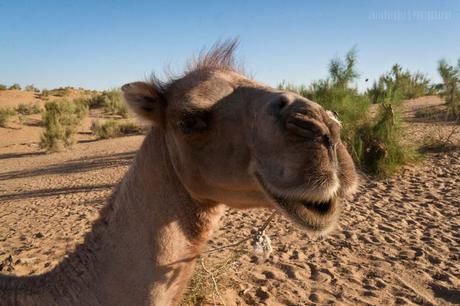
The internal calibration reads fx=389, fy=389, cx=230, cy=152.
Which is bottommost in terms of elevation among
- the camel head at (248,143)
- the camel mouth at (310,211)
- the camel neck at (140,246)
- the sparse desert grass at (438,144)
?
the sparse desert grass at (438,144)

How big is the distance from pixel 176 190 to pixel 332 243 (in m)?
5.49

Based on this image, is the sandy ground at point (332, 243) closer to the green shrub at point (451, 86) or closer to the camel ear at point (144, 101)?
the camel ear at point (144, 101)

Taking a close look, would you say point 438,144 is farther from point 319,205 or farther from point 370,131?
point 319,205

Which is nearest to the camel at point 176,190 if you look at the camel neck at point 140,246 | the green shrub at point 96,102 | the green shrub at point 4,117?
the camel neck at point 140,246

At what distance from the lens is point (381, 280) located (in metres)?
5.78

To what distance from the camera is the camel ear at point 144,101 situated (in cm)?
253

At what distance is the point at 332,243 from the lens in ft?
23.7

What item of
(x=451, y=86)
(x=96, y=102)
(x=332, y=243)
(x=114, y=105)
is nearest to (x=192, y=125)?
(x=332, y=243)

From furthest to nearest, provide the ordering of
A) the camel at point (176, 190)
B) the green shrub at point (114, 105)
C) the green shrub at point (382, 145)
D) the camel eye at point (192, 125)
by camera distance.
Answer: the green shrub at point (114, 105)
the green shrub at point (382, 145)
the camel eye at point (192, 125)
the camel at point (176, 190)

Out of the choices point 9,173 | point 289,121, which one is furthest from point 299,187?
point 9,173

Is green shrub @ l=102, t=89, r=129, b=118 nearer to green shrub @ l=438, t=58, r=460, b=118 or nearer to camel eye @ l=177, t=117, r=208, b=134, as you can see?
green shrub @ l=438, t=58, r=460, b=118

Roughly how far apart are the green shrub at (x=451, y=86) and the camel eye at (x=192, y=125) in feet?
70.1

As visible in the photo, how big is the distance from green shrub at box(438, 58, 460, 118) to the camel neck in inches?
845

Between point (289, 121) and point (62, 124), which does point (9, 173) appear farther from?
point (289, 121)
